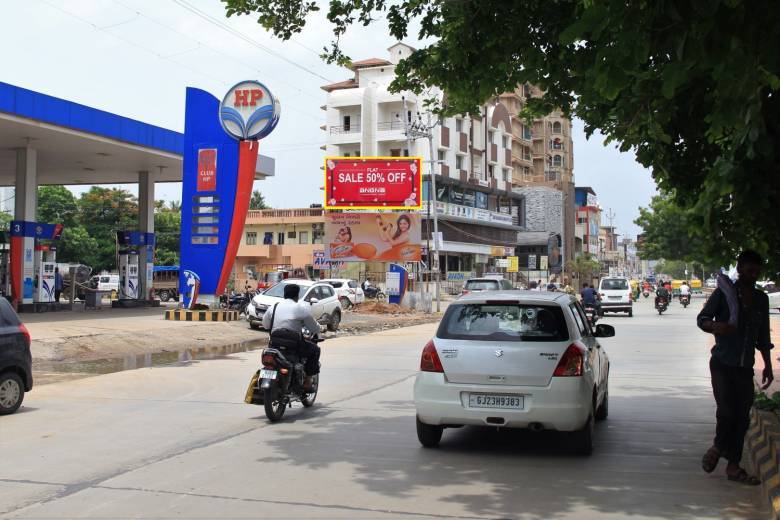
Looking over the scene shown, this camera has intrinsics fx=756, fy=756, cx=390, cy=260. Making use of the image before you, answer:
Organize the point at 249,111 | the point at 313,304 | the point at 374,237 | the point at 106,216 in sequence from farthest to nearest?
the point at 106,216 → the point at 374,237 → the point at 313,304 → the point at 249,111

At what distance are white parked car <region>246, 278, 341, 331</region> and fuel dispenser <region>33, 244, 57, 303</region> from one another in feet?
26.8

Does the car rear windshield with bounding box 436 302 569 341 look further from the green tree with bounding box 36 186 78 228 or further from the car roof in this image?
the green tree with bounding box 36 186 78 228

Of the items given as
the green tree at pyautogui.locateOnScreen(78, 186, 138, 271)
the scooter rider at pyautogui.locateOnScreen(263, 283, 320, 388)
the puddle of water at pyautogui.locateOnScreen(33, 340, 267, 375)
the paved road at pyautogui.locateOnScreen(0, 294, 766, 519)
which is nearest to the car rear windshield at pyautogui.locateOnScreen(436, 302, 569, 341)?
the paved road at pyautogui.locateOnScreen(0, 294, 766, 519)

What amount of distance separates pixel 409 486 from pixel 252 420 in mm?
3559

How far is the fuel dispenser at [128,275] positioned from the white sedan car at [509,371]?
27537mm

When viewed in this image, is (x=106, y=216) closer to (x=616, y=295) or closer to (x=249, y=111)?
(x=249, y=111)

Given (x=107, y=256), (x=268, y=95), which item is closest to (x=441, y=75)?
(x=268, y=95)

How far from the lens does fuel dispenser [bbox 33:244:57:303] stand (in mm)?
27625

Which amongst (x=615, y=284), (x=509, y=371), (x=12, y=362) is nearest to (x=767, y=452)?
(x=509, y=371)

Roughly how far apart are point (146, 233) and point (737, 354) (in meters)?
29.8

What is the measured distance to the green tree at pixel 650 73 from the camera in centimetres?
366

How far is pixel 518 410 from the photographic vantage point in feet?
23.1

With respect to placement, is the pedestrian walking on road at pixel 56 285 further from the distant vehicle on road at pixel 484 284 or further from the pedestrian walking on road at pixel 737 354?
the pedestrian walking on road at pixel 737 354

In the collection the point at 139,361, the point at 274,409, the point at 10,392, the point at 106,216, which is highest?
the point at 106,216
